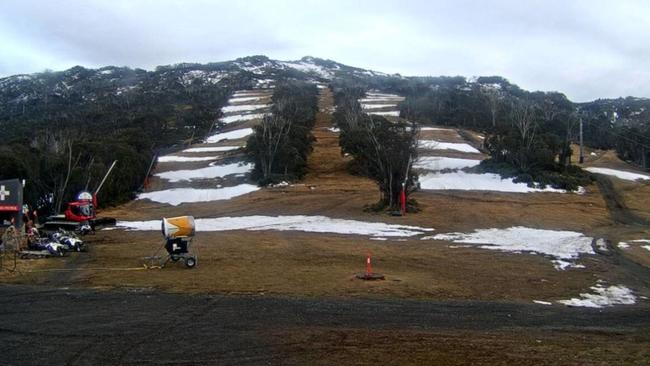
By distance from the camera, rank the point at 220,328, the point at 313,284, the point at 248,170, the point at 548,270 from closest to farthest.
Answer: the point at 220,328 < the point at 313,284 < the point at 548,270 < the point at 248,170

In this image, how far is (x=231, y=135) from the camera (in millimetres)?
79250

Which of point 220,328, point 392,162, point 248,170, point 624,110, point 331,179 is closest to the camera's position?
point 220,328

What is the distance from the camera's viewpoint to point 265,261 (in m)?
21.3

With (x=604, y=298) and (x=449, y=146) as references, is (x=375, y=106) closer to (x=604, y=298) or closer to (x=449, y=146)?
(x=449, y=146)

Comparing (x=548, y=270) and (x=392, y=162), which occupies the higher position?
(x=392, y=162)

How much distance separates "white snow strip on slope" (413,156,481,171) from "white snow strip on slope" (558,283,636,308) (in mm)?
36616

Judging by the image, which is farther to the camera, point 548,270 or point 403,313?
point 548,270

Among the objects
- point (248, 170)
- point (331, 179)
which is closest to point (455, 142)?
point (331, 179)

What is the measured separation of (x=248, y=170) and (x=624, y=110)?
9988cm

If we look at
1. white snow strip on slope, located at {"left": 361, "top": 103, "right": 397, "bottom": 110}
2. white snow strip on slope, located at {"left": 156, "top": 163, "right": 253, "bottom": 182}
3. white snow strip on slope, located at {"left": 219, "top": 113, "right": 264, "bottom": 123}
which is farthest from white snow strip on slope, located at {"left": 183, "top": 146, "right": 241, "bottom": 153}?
white snow strip on slope, located at {"left": 361, "top": 103, "right": 397, "bottom": 110}

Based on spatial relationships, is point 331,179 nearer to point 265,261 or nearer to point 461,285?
point 265,261

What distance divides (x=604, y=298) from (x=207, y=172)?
4643 centimetres

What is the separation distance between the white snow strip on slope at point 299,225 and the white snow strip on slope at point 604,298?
13145 mm

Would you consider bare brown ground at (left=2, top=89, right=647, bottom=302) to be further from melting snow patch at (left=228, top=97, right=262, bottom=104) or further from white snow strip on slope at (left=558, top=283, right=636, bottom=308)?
melting snow patch at (left=228, top=97, right=262, bottom=104)
